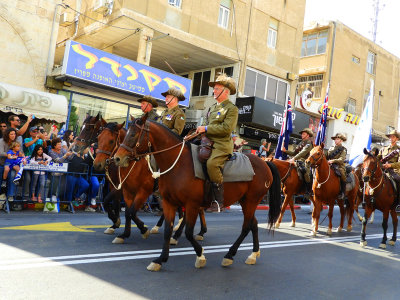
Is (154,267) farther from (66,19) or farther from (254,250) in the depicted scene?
(66,19)

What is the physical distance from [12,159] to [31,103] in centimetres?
384

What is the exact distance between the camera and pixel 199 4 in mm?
19844

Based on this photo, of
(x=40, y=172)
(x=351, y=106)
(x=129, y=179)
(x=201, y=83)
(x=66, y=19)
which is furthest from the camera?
(x=351, y=106)

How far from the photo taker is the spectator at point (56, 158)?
988cm

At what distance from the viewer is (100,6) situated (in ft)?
59.4

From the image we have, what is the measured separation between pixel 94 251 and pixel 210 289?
7.17ft

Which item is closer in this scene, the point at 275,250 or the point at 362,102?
the point at 275,250

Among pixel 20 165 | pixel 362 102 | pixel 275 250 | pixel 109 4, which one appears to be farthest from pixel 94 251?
pixel 362 102

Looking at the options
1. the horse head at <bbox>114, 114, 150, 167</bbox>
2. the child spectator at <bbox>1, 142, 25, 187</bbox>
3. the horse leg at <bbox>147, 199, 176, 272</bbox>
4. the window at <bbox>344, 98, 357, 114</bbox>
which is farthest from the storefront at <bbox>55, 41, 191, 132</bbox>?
the window at <bbox>344, 98, 357, 114</bbox>

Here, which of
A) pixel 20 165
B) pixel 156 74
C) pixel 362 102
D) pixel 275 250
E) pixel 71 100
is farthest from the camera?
pixel 362 102

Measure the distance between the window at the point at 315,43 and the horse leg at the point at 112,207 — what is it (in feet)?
89.5

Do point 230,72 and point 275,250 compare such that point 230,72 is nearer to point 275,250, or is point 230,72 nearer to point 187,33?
point 187,33

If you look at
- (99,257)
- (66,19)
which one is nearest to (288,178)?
(99,257)

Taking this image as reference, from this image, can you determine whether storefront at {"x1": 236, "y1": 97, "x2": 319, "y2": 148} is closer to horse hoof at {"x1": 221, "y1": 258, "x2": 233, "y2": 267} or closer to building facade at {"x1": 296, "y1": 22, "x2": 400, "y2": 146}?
building facade at {"x1": 296, "y1": 22, "x2": 400, "y2": 146}
